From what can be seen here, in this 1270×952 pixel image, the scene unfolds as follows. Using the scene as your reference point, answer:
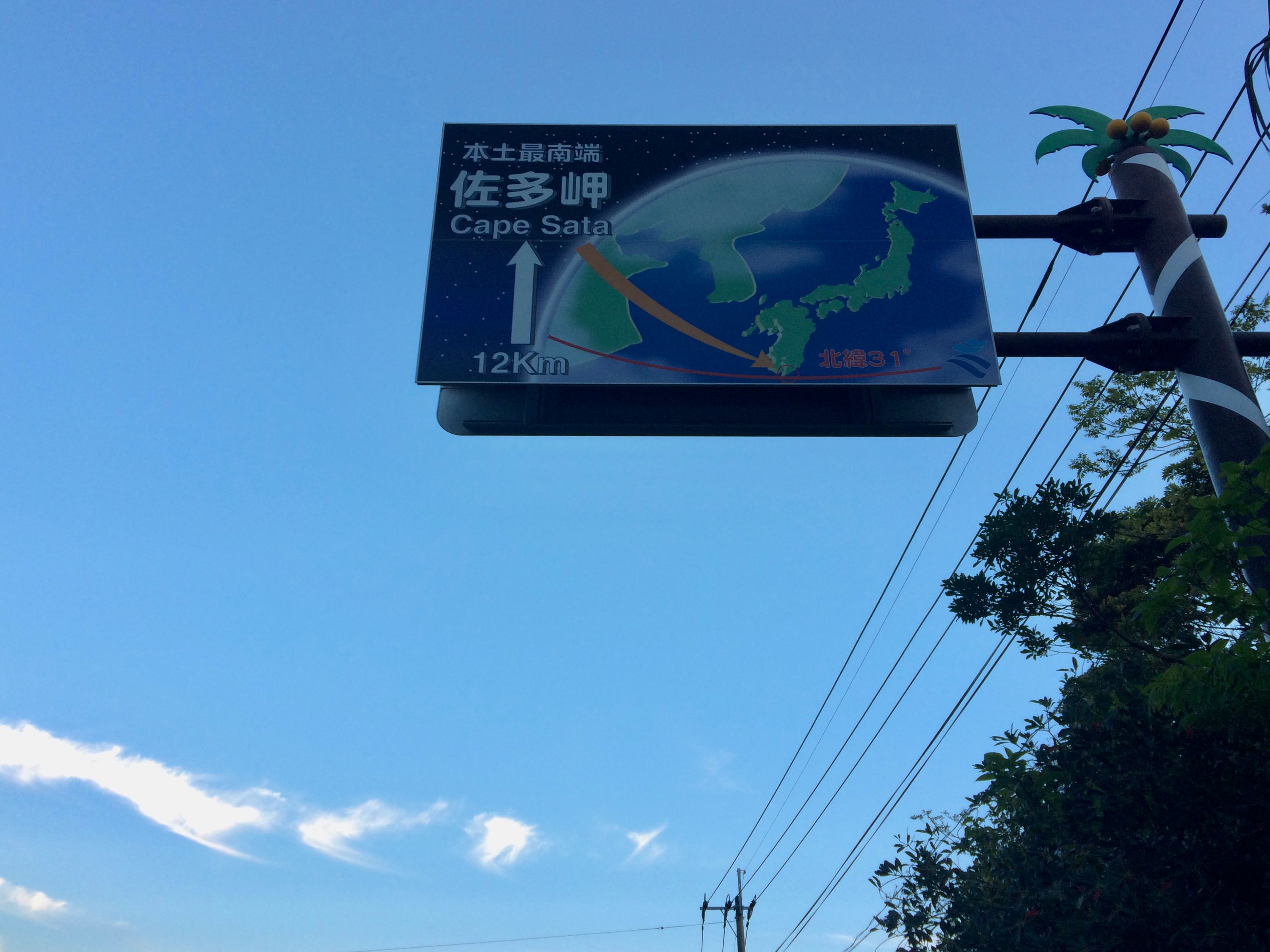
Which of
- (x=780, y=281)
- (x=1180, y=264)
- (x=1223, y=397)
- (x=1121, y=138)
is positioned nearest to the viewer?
(x=1223, y=397)

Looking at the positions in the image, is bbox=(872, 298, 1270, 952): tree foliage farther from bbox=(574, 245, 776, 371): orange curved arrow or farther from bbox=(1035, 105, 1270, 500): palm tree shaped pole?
bbox=(574, 245, 776, 371): orange curved arrow

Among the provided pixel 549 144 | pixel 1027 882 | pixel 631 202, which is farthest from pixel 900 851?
pixel 549 144

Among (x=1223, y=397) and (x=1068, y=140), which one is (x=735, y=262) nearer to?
(x=1068, y=140)

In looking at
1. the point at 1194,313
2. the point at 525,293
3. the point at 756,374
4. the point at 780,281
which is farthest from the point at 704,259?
the point at 1194,313

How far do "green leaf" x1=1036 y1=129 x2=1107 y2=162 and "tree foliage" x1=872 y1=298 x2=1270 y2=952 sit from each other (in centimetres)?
283

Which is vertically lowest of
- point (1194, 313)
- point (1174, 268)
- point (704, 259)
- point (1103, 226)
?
point (1194, 313)

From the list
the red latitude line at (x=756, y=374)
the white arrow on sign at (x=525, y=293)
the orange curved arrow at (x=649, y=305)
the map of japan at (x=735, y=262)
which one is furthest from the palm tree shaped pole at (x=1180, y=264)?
the white arrow on sign at (x=525, y=293)

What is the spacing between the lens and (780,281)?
8.34 metres

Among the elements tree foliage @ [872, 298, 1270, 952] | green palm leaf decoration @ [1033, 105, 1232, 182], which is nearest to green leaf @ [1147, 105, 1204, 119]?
green palm leaf decoration @ [1033, 105, 1232, 182]

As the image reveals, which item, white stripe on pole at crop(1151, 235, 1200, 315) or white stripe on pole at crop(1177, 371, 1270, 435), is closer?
white stripe on pole at crop(1177, 371, 1270, 435)

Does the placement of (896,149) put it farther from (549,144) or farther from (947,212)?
(549,144)

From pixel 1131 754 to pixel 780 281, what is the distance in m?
4.65

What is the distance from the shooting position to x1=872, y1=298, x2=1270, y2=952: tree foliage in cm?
542

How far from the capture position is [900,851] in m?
9.80
